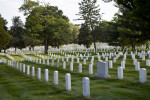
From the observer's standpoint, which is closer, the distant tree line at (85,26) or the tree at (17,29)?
the distant tree line at (85,26)

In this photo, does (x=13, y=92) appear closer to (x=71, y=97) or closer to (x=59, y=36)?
(x=71, y=97)

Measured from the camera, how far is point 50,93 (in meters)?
9.05

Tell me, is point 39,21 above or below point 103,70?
above

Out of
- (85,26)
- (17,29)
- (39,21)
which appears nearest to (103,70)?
(39,21)

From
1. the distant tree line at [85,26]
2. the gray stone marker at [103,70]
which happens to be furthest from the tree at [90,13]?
the gray stone marker at [103,70]

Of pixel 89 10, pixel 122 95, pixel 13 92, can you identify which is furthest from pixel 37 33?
pixel 122 95

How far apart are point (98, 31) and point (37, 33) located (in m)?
23.2

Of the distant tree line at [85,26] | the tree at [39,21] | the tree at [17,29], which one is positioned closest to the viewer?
the distant tree line at [85,26]

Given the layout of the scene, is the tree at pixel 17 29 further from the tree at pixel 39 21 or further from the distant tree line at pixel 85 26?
the tree at pixel 39 21

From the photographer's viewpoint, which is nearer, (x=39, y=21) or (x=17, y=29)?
(x=39, y=21)

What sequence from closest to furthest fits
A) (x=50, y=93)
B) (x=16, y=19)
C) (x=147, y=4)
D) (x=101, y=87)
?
(x=147, y=4), (x=50, y=93), (x=101, y=87), (x=16, y=19)

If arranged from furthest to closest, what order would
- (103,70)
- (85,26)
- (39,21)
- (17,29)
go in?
(17,29)
(85,26)
(39,21)
(103,70)

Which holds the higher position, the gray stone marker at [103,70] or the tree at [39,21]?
the tree at [39,21]

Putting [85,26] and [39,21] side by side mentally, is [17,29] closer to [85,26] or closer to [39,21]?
[85,26]
